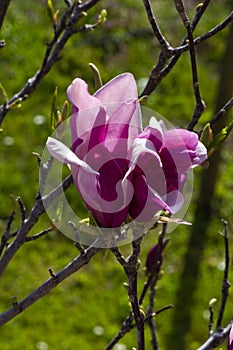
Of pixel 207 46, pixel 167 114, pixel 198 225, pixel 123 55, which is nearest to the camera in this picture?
pixel 198 225

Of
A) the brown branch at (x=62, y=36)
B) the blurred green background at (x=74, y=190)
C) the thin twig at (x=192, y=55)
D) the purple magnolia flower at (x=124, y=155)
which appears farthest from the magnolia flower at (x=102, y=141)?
the blurred green background at (x=74, y=190)

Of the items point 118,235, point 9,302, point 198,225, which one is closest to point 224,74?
point 198,225

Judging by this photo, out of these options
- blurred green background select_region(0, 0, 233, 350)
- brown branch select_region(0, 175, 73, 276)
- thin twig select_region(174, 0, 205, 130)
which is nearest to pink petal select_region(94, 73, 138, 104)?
thin twig select_region(174, 0, 205, 130)

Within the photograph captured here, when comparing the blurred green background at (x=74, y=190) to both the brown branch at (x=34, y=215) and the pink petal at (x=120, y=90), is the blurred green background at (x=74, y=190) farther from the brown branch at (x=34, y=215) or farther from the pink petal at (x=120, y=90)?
the pink petal at (x=120, y=90)

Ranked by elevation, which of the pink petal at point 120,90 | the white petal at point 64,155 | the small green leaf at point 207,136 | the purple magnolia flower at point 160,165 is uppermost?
the pink petal at point 120,90

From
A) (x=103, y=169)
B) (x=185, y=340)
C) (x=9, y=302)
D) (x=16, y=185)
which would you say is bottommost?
(x=185, y=340)

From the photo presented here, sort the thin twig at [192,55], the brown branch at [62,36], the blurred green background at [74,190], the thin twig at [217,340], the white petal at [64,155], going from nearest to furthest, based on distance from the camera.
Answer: the white petal at [64,155] → the thin twig at [192,55] → the thin twig at [217,340] → the brown branch at [62,36] → the blurred green background at [74,190]

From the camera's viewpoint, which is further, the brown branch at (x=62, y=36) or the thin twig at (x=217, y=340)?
the brown branch at (x=62, y=36)

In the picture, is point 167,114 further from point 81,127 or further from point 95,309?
point 81,127
